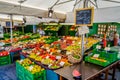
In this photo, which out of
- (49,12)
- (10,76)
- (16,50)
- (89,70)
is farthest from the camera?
(16,50)

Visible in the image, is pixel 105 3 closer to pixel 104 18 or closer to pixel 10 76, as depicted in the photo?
pixel 104 18

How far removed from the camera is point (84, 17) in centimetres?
287

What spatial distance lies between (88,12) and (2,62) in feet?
15.0

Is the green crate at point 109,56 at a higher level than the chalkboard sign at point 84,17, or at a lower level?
lower

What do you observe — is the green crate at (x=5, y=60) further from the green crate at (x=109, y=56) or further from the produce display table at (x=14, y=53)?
the green crate at (x=109, y=56)

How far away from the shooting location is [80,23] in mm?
2967

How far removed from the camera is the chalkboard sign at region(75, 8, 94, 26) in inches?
110

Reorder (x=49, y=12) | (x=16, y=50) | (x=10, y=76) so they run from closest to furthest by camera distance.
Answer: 1. (x=10, y=76)
2. (x=49, y=12)
3. (x=16, y=50)

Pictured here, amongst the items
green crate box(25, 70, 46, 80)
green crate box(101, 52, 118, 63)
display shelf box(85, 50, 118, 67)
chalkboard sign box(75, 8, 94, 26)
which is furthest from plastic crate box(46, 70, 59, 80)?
chalkboard sign box(75, 8, 94, 26)

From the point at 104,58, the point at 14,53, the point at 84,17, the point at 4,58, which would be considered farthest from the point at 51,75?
the point at 14,53

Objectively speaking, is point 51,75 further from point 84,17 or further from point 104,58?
point 84,17

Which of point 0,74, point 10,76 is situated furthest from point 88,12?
point 0,74

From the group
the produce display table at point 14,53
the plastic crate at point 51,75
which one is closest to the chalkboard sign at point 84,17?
the plastic crate at point 51,75

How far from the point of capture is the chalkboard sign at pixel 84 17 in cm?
279
